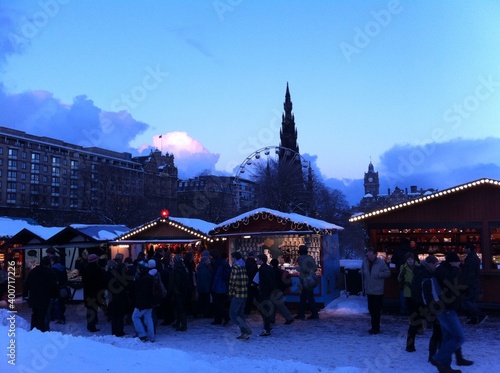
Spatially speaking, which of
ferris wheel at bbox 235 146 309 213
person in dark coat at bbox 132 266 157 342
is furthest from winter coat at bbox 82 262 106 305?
ferris wheel at bbox 235 146 309 213

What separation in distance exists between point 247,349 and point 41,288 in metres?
4.45

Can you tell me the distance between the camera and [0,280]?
1483 centimetres

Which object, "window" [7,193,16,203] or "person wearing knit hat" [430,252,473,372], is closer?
"person wearing knit hat" [430,252,473,372]

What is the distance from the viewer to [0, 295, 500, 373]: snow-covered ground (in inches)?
278

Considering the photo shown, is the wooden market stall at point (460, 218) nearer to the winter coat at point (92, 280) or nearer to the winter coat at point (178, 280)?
the winter coat at point (178, 280)

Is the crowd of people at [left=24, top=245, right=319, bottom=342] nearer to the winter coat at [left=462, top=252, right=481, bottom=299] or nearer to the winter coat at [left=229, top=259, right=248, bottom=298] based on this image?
the winter coat at [left=229, top=259, right=248, bottom=298]

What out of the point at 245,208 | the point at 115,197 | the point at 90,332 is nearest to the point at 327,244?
the point at 90,332

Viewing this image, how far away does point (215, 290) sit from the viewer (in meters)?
12.0

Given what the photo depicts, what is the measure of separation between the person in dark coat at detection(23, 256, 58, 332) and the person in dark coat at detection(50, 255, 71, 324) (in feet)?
5.78

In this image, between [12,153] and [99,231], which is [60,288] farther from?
[12,153]

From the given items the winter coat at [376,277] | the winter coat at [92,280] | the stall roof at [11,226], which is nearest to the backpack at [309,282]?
the winter coat at [376,277]

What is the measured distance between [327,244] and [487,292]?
190 inches

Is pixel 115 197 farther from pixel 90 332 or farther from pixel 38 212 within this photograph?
pixel 90 332

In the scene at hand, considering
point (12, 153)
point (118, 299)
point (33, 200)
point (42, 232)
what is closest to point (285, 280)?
point (118, 299)
